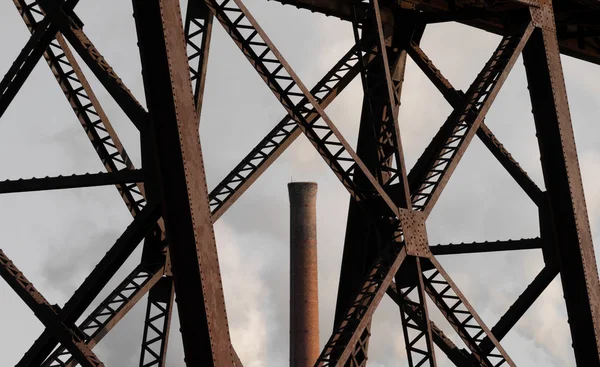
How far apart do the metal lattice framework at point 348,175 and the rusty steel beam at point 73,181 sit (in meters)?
0.01

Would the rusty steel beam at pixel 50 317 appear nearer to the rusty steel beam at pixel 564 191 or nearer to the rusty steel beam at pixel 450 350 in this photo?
the rusty steel beam at pixel 450 350

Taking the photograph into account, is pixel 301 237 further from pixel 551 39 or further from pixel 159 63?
pixel 159 63

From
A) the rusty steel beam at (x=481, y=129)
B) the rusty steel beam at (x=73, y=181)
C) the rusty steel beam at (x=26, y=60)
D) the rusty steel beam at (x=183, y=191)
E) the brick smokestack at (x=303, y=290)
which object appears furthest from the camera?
the brick smokestack at (x=303, y=290)

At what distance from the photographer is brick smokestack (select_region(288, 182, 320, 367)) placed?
35.7 metres

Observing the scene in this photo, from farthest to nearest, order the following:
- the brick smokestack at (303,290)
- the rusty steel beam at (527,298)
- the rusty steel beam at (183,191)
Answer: the brick smokestack at (303,290) < the rusty steel beam at (527,298) < the rusty steel beam at (183,191)

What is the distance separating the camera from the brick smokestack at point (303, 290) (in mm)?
35688

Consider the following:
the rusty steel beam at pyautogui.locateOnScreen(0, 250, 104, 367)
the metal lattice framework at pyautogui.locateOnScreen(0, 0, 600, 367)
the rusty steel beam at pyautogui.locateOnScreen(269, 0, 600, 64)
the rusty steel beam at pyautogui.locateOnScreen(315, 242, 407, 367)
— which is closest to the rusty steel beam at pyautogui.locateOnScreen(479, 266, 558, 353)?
the metal lattice framework at pyautogui.locateOnScreen(0, 0, 600, 367)

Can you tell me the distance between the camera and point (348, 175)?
990cm

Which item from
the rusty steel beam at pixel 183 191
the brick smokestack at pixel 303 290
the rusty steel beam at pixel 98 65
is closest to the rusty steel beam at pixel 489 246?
the rusty steel beam at pixel 98 65

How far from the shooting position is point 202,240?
7.49 m

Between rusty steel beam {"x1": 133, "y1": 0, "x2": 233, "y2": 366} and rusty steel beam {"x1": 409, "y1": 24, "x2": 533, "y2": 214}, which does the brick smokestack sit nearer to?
rusty steel beam {"x1": 409, "y1": 24, "x2": 533, "y2": 214}

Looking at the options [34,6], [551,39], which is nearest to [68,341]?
[34,6]

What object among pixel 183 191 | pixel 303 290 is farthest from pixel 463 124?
pixel 303 290

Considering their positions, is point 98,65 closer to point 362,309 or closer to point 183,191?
point 183,191
